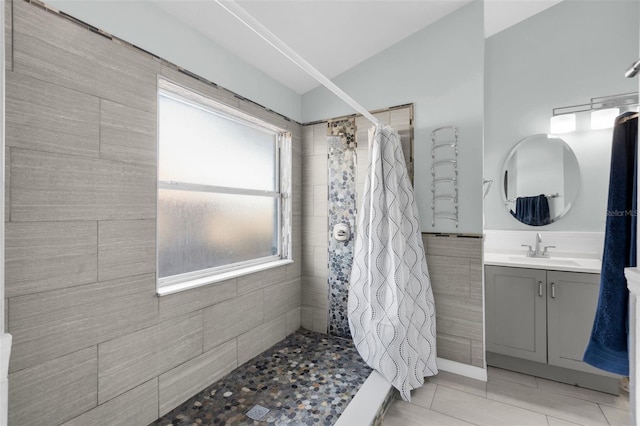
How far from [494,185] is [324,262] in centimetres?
170

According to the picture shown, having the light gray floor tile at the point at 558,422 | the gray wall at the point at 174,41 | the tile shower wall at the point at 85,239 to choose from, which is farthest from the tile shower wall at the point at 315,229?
the light gray floor tile at the point at 558,422

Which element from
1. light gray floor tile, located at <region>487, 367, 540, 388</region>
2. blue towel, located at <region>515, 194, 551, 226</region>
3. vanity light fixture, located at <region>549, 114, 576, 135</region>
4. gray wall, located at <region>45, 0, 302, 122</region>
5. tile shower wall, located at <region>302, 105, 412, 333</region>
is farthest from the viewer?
tile shower wall, located at <region>302, 105, 412, 333</region>

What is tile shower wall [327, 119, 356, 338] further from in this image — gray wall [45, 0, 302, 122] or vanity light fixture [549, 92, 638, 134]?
vanity light fixture [549, 92, 638, 134]

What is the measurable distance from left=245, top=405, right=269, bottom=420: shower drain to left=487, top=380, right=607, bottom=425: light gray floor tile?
1.44 meters

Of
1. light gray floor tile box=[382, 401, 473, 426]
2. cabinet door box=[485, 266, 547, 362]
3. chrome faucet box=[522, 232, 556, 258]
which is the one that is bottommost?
light gray floor tile box=[382, 401, 473, 426]

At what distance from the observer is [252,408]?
68.7 inches

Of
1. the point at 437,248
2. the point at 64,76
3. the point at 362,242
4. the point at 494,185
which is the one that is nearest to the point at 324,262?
the point at 362,242

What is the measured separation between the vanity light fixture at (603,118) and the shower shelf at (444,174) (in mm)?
1200

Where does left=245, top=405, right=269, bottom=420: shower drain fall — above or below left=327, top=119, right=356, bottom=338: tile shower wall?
below

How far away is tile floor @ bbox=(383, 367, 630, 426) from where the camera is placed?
177 centimetres

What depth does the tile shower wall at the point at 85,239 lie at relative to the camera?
1186 millimetres

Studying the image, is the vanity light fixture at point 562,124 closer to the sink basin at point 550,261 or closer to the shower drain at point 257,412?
the sink basin at point 550,261

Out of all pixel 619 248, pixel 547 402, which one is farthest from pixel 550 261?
pixel 619 248

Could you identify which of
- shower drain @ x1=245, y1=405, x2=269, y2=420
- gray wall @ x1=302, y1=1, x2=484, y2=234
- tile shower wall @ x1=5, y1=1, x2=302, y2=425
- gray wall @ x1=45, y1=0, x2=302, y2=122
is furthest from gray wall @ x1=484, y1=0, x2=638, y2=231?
tile shower wall @ x1=5, y1=1, x2=302, y2=425
